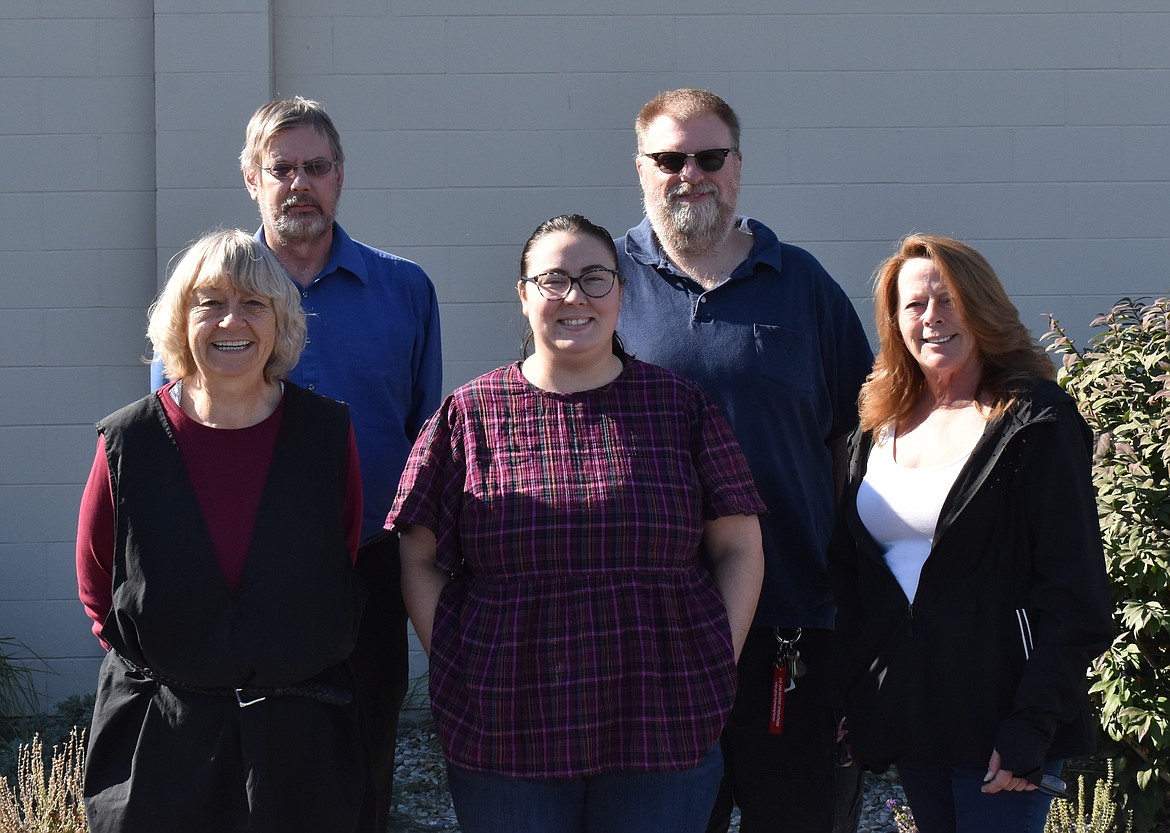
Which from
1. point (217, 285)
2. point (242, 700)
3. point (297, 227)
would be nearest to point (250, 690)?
point (242, 700)

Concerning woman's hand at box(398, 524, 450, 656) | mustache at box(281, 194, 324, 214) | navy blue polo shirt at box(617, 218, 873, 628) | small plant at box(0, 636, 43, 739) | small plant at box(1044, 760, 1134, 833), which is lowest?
small plant at box(1044, 760, 1134, 833)

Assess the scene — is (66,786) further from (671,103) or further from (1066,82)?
(1066,82)

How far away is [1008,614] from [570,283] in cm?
117

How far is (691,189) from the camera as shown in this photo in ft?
11.0

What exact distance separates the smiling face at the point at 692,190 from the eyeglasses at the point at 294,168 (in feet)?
2.86

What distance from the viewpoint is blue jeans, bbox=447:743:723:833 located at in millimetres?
2648

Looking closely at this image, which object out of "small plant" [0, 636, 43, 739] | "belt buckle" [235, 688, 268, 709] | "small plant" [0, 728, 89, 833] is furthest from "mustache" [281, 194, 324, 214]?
"small plant" [0, 636, 43, 739]

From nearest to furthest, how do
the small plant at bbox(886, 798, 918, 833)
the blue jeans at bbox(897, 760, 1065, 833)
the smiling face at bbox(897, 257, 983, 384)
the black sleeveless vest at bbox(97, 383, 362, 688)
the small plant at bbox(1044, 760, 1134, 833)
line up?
the black sleeveless vest at bbox(97, 383, 362, 688) → the blue jeans at bbox(897, 760, 1065, 833) → the smiling face at bbox(897, 257, 983, 384) → the small plant at bbox(1044, 760, 1134, 833) → the small plant at bbox(886, 798, 918, 833)

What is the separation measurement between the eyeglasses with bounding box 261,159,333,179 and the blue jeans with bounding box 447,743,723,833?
1.59 meters

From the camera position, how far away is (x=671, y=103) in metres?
3.40

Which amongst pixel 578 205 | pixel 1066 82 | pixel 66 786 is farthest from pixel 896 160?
pixel 66 786

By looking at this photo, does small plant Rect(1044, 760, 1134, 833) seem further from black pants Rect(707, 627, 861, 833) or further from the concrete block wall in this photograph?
the concrete block wall

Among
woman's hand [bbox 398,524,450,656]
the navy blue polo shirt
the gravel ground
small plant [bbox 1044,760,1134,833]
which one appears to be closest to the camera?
woman's hand [bbox 398,524,450,656]

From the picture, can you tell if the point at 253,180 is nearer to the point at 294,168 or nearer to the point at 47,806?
the point at 294,168
